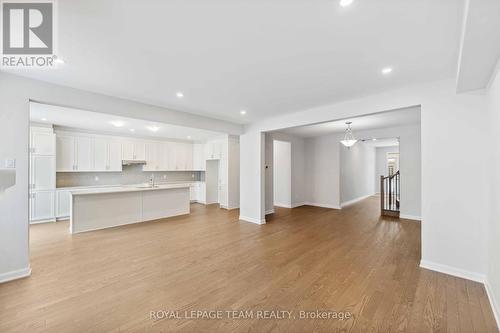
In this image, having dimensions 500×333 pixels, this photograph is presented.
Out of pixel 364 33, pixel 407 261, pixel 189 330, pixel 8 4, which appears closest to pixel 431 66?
pixel 364 33

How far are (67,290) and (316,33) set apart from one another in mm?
3762

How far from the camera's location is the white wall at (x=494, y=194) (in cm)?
194

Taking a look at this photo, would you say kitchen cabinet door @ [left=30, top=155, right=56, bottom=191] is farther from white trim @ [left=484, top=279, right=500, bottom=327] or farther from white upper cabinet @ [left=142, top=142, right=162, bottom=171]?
white trim @ [left=484, top=279, right=500, bottom=327]

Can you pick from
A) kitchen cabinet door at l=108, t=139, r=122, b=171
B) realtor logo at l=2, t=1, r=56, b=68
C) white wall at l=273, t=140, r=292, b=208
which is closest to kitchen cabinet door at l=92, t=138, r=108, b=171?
kitchen cabinet door at l=108, t=139, r=122, b=171

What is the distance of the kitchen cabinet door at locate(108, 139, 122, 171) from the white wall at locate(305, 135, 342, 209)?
6.65 meters

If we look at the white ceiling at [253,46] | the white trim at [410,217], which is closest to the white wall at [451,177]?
the white ceiling at [253,46]

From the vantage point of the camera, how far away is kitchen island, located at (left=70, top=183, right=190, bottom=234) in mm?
4430

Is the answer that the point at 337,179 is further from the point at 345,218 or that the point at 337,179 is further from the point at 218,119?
the point at 218,119

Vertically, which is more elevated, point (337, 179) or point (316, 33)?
point (316, 33)

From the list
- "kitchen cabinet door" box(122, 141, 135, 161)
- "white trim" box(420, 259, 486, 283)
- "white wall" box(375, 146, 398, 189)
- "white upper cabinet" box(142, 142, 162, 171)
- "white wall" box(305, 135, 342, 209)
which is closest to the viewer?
"white trim" box(420, 259, 486, 283)

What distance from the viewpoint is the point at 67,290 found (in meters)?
2.33

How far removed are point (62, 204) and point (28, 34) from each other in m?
5.20

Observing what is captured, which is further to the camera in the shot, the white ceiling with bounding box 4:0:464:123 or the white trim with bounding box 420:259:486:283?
the white trim with bounding box 420:259:486:283

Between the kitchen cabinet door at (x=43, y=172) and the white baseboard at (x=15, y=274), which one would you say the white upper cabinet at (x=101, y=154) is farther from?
the white baseboard at (x=15, y=274)
